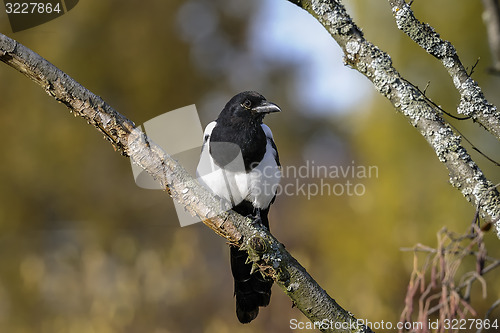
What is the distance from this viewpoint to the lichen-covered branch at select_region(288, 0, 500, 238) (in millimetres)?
1734

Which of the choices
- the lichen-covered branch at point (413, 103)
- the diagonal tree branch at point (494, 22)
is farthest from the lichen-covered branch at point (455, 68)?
the diagonal tree branch at point (494, 22)

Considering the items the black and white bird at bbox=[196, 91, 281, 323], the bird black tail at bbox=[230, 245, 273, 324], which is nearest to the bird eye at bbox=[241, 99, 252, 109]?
the black and white bird at bbox=[196, 91, 281, 323]

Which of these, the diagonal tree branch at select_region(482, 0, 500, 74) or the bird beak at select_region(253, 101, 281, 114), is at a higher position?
the bird beak at select_region(253, 101, 281, 114)

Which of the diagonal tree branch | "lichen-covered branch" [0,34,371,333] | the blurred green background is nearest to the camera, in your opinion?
the diagonal tree branch

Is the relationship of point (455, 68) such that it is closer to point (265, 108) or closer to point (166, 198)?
point (265, 108)

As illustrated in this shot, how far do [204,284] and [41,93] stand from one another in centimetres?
430

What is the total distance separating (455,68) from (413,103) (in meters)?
0.21

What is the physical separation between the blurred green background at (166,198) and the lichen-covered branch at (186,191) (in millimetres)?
3213

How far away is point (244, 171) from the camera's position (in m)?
3.26

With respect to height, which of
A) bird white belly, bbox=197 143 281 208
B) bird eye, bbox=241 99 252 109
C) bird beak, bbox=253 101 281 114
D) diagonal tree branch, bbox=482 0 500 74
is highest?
bird eye, bbox=241 99 252 109

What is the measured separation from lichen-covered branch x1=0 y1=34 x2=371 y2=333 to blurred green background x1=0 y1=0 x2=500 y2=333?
3213mm

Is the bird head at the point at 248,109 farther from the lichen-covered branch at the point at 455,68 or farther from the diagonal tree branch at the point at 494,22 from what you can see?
the diagonal tree branch at the point at 494,22

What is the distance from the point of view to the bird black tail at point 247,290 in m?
3.18

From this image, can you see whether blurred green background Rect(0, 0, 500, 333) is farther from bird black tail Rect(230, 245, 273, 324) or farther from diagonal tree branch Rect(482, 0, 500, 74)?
diagonal tree branch Rect(482, 0, 500, 74)
